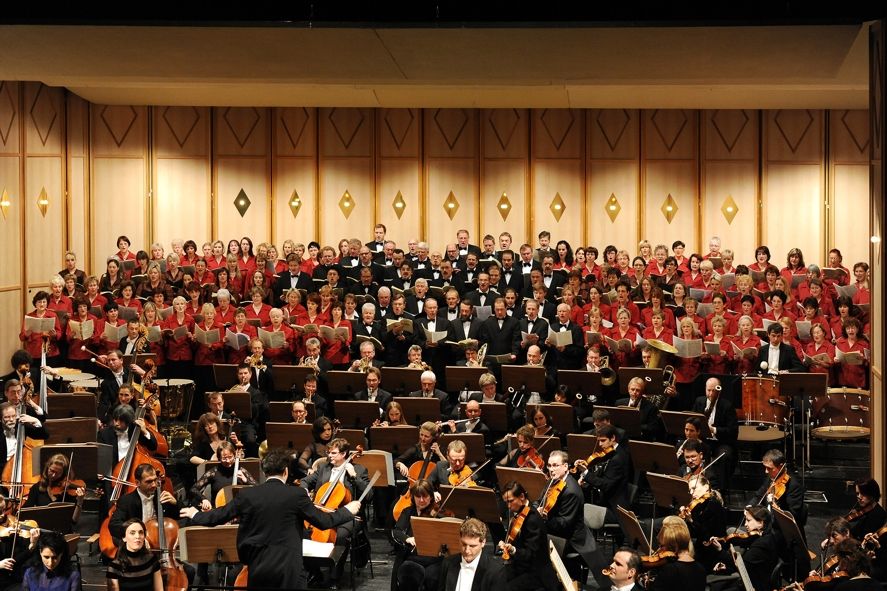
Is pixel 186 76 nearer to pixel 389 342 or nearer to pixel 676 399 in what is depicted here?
pixel 389 342

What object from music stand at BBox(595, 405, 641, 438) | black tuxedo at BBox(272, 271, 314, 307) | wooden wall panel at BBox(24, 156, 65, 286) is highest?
wooden wall panel at BBox(24, 156, 65, 286)

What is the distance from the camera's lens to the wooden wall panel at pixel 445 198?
16344 millimetres

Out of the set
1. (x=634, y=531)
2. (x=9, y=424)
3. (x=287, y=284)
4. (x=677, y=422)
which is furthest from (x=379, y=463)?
(x=287, y=284)

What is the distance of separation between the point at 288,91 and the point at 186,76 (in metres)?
4.11

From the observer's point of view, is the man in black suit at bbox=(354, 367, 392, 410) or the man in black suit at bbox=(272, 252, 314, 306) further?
the man in black suit at bbox=(272, 252, 314, 306)

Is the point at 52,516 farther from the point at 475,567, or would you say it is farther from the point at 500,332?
the point at 500,332

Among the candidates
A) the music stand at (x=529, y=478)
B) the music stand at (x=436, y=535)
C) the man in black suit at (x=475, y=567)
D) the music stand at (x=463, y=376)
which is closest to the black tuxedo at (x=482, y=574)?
the man in black suit at (x=475, y=567)

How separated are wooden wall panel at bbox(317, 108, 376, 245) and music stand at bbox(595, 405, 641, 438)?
8.11 m

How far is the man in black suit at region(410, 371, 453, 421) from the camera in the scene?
9469 millimetres

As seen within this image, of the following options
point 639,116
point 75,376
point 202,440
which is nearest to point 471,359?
point 202,440

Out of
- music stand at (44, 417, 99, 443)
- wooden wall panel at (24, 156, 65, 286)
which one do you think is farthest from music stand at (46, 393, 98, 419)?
wooden wall panel at (24, 156, 65, 286)

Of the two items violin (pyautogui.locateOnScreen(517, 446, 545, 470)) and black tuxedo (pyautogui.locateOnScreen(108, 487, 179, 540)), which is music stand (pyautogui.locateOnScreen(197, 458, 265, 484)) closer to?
black tuxedo (pyautogui.locateOnScreen(108, 487, 179, 540))

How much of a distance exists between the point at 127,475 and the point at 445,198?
9005mm

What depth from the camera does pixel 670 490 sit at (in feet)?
24.4
